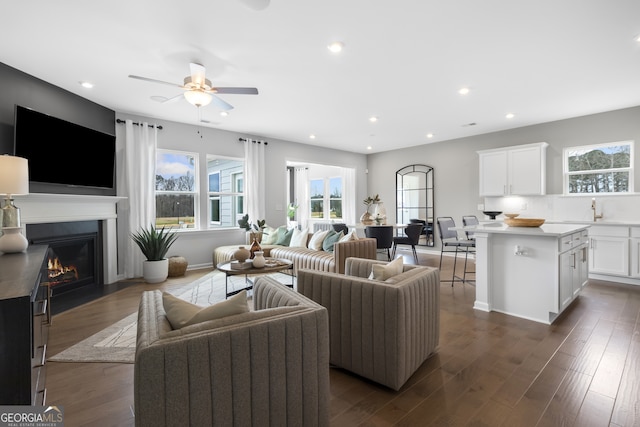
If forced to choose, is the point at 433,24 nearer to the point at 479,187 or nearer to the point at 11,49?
the point at 11,49

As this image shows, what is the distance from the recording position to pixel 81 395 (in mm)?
1986

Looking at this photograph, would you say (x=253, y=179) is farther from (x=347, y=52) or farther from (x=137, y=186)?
(x=347, y=52)

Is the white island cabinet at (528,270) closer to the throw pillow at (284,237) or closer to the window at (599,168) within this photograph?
the window at (599,168)

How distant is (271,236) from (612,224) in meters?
5.53

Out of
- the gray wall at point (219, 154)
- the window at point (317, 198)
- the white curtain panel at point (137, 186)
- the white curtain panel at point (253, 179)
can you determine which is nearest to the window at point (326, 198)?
the window at point (317, 198)

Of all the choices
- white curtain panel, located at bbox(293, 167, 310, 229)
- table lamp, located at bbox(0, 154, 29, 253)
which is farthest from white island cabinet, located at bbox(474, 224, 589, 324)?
white curtain panel, located at bbox(293, 167, 310, 229)

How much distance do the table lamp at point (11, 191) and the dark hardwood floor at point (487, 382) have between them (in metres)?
0.93

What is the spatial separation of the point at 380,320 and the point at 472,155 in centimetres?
610

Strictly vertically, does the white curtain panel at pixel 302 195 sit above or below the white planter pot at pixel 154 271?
above

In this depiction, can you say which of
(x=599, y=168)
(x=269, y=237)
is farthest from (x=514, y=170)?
(x=269, y=237)

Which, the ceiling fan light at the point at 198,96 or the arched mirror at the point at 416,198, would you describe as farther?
the arched mirror at the point at 416,198

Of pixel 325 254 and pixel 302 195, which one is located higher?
pixel 302 195

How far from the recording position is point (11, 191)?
252 centimetres

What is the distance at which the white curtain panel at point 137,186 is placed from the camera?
5.05 m
